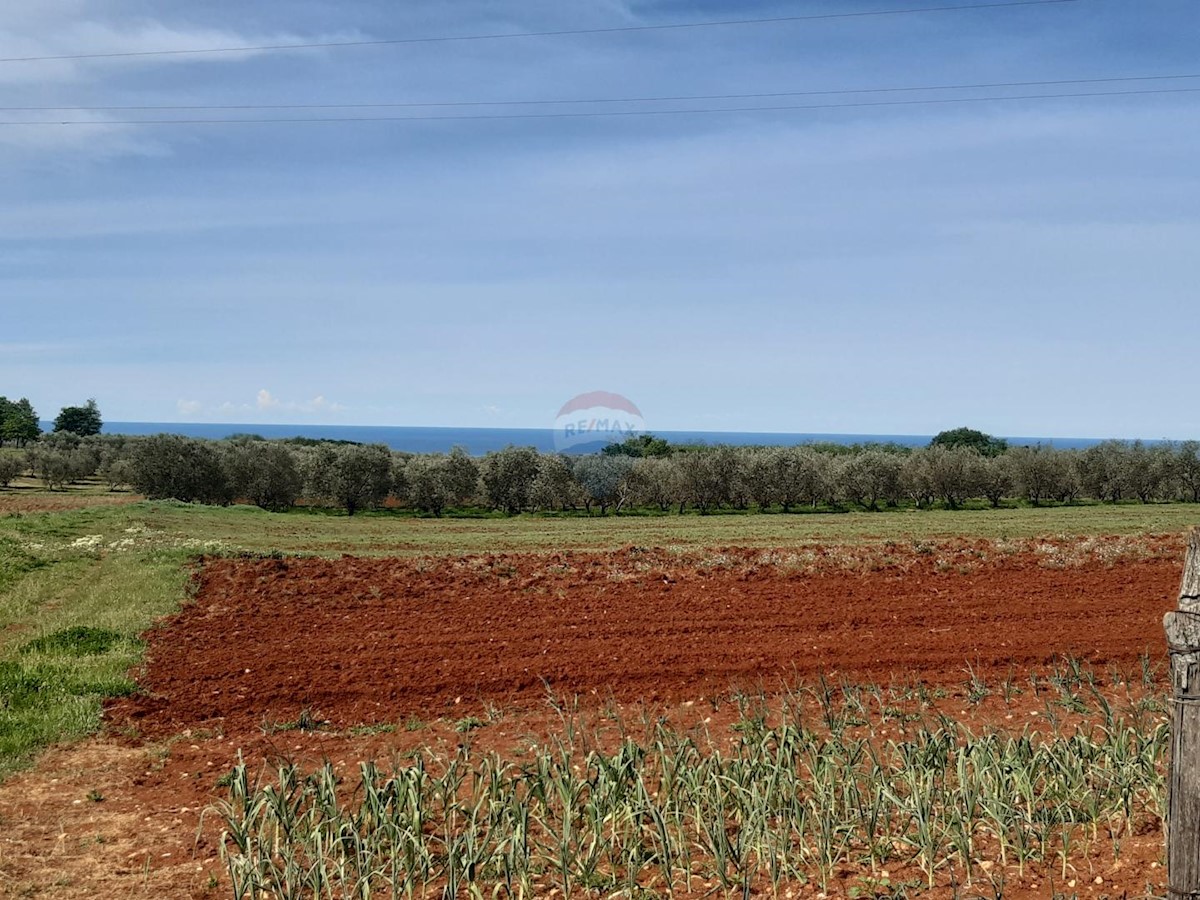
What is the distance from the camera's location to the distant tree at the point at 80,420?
127625 mm

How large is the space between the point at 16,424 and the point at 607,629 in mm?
123265

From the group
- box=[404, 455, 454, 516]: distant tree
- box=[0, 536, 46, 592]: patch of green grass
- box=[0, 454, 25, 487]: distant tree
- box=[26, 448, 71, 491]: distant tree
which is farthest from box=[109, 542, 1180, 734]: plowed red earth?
box=[26, 448, 71, 491]: distant tree

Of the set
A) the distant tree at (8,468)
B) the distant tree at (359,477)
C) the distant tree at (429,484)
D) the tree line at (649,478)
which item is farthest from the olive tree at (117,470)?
the distant tree at (429,484)

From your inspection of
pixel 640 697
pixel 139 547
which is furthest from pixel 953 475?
pixel 640 697

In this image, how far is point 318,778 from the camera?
21.2 feet

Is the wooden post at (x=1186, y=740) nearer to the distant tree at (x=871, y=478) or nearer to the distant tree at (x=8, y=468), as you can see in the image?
the distant tree at (x=871, y=478)

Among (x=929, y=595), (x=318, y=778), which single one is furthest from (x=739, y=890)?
(x=929, y=595)

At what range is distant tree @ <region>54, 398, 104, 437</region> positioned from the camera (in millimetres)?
127625

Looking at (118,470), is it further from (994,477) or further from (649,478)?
(994,477)

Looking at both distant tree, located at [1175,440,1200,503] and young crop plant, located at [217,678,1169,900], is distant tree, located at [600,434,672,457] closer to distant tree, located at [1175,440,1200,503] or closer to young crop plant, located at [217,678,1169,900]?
distant tree, located at [1175,440,1200,503]

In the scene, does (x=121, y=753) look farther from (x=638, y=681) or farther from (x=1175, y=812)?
(x=1175, y=812)

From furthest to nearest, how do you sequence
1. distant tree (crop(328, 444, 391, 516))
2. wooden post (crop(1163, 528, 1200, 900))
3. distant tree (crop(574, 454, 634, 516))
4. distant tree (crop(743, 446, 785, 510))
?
distant tree (crop(743, 446, 785, 510)), distant tree (crop(574, 454, 634, 516)), distant tree (crop(328, 444, 391, 516)), wooden post (crop(1163, 528, 1200, 900))

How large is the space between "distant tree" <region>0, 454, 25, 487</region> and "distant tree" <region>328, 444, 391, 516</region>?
1156 inches

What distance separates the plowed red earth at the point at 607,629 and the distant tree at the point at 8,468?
210 feet
